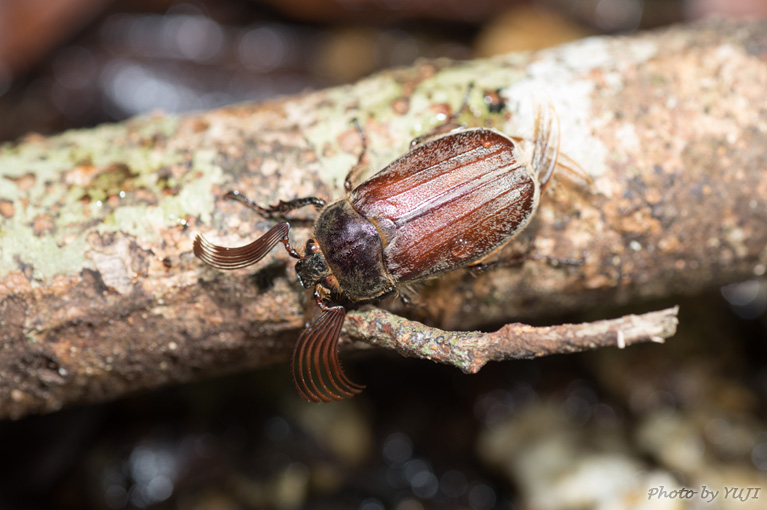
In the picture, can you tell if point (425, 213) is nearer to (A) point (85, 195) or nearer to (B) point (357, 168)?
(B) point (357, 168)

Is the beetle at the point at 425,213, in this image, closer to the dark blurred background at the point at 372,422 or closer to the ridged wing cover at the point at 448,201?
the ridged wing cover at the point at 448,201

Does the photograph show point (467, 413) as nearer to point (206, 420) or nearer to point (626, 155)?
point (206, 420)

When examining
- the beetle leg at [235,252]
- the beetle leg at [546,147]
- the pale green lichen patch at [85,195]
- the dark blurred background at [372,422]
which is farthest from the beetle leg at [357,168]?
the dark blurred background at [372,422]

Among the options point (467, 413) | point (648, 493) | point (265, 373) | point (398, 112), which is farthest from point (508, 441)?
point (398, 112)

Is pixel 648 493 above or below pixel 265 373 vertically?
below

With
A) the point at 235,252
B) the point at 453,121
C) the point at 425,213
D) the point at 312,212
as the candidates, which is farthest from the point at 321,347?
the point at 453,121

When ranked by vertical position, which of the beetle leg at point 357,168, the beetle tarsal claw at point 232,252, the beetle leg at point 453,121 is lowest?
the beetle tarsal claw at point 232,252
